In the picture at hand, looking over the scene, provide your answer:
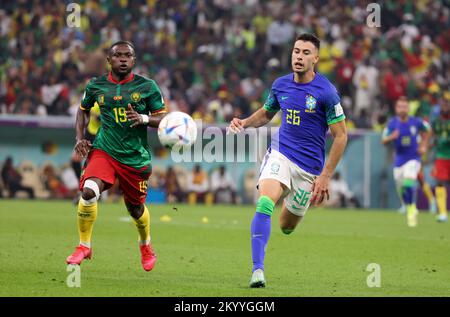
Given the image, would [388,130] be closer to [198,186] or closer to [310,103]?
[198,186]

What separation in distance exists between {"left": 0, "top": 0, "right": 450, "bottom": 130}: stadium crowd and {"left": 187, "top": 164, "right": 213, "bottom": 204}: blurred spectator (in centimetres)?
156

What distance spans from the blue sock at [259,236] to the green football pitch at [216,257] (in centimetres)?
32

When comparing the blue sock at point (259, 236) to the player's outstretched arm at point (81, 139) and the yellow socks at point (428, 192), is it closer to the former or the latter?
the player's outstretched arm at point (81, 139)

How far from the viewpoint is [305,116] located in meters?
9.86

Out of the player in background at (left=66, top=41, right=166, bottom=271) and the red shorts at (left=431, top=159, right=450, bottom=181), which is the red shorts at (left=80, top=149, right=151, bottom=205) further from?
the red shorts at (left=431, top=159, right=450, bottom=181)

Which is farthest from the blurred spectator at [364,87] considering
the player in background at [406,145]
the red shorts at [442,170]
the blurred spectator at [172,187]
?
the player in background at [406,145]

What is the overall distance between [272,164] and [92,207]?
75.3 inches

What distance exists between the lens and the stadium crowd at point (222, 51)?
26.6m

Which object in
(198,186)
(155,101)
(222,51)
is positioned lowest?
(198,186)

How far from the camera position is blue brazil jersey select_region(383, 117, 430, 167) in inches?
799

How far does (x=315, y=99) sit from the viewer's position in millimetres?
9727

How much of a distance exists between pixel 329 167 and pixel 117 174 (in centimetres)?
232

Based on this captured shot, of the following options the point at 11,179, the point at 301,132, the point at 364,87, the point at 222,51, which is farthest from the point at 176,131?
the point at 222,51

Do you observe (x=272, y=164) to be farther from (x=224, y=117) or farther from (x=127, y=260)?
(x=224, y=117)
